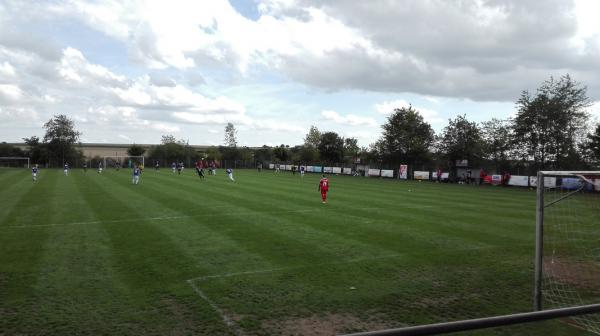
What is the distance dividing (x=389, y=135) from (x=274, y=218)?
55.6 meters

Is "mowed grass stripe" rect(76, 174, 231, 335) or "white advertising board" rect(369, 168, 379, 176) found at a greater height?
"white advertising board" rect(369, 168, 379, 176)

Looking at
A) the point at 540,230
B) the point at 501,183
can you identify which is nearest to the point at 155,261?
the point at 540,230

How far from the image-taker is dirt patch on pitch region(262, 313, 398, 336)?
685 centimetres

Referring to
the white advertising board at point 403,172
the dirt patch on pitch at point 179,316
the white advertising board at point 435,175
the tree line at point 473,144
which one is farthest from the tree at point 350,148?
the dirt patch on pitch at point 179,316

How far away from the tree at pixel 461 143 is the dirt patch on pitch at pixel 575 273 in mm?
49780

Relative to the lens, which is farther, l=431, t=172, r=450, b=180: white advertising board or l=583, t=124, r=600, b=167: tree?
l=431, t=172, r=450, b=180: white advertising board

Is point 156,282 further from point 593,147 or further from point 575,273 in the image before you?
point 593,147

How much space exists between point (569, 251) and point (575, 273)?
2948mm

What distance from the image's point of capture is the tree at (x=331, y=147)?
312 feet

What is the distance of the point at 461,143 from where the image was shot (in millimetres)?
60562

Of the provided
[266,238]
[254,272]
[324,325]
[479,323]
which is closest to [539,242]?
[324,325]

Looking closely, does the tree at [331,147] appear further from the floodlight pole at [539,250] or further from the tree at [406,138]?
the floodlight pole at [539,250]

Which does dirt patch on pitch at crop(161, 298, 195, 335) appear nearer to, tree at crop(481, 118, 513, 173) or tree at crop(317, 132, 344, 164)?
tree at crop(481, 118, 513, 173)

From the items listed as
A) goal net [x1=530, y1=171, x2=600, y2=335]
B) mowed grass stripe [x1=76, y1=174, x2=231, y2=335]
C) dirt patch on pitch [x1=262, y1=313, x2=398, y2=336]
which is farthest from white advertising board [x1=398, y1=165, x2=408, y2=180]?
dirt patch on pitch [x1=262, y1=313, x2=398, y2=336]
